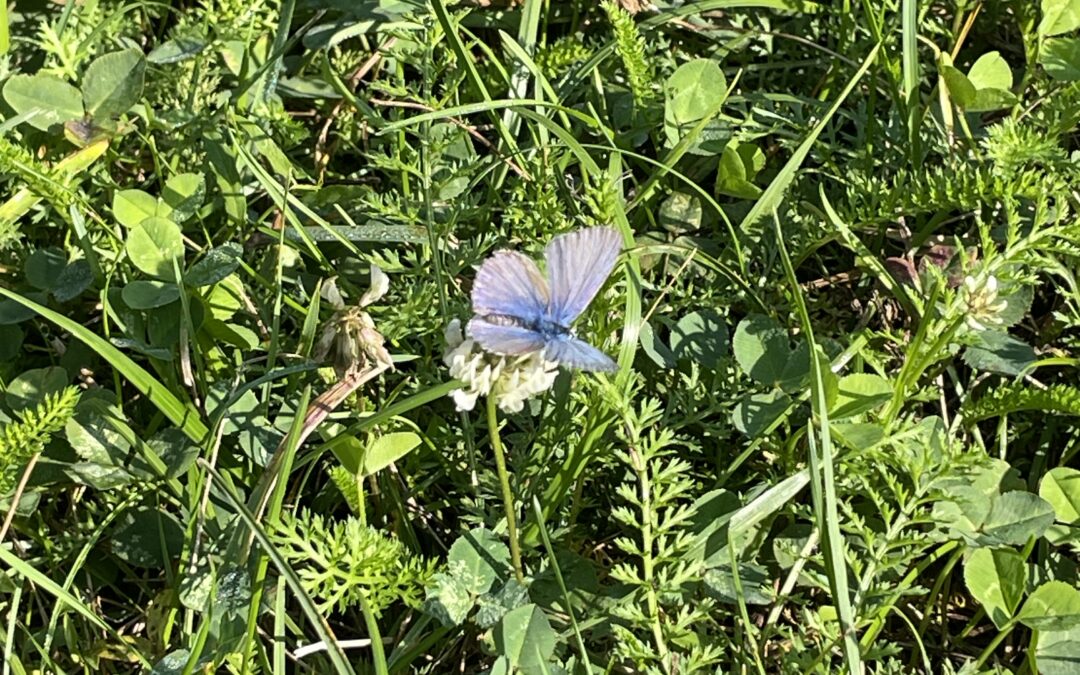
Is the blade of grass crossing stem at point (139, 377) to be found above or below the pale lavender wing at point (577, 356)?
below

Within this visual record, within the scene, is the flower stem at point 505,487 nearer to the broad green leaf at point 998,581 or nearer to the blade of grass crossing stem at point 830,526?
the blade of grass crossing stem at point 830,526

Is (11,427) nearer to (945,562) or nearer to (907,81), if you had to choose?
(945,562)

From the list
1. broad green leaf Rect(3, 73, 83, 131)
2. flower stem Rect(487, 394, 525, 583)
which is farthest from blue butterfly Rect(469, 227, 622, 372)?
broad green leaf Rect(3, 73, 83, 131)

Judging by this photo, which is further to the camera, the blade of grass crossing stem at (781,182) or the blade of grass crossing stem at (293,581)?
the blade of grass crossing stem at (781,182)

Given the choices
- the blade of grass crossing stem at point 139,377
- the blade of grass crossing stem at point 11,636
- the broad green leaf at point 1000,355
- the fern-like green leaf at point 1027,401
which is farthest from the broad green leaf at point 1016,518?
the blade of grass crossing stem at point 11,636

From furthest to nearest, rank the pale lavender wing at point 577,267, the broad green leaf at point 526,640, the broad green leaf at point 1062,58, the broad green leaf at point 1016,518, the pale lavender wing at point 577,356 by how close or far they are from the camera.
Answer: the broad green leaf at point 1062,58 < the broad green leaf at point 1016,518 < the broad green leaf at point 526,640 < the pale lavender wing at point 577,267 < the pale lavender wing at point 577,356

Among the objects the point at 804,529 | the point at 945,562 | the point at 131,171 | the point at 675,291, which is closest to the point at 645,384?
the point at 675,291

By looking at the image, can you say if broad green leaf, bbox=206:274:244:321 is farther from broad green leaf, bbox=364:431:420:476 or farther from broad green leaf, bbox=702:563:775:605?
broad green leaf, bbox=702:563:775:605
